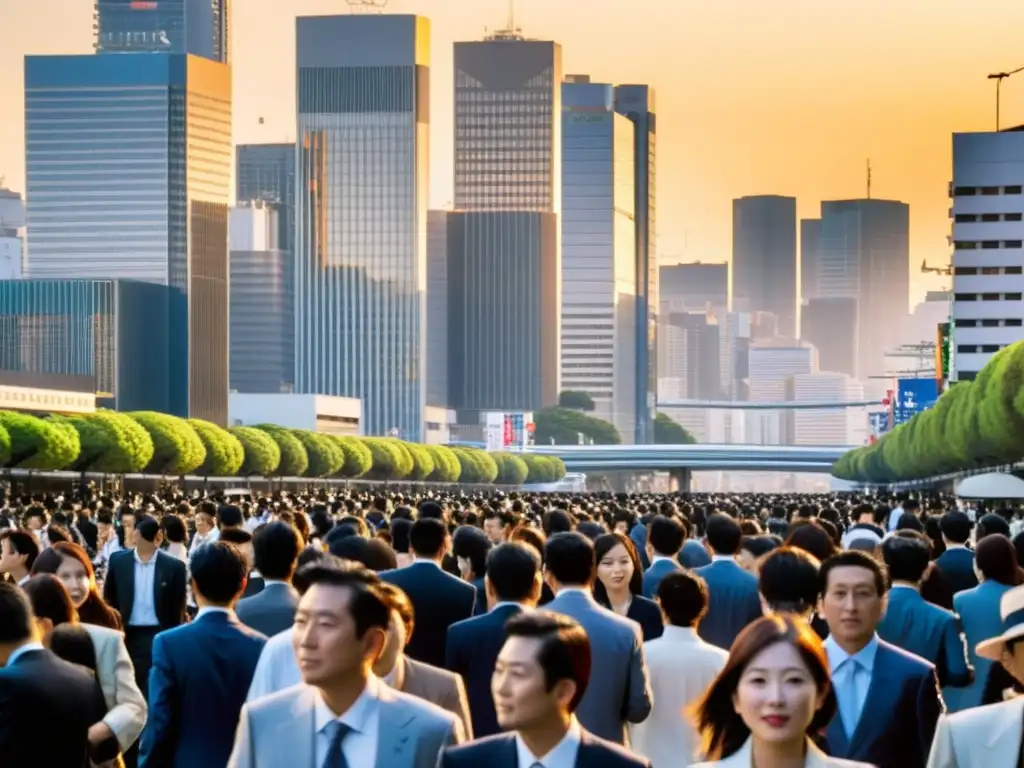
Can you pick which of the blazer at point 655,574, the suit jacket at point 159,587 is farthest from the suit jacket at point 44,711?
the suit jacket at point 159,587

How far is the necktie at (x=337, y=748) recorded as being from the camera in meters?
6.78

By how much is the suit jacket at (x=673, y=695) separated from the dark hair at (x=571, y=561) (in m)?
0.46

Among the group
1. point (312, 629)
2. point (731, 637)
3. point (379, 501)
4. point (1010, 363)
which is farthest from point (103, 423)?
point (312, 629)

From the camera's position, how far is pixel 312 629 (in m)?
6.88

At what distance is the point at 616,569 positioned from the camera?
13.5 metres

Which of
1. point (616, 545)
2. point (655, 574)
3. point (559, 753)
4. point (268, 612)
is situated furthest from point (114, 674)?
point (655, 574)

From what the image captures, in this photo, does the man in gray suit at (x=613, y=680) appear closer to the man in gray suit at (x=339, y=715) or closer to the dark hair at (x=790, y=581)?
the dark hair at (x=790, y=581)

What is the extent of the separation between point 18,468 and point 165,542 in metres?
83.7

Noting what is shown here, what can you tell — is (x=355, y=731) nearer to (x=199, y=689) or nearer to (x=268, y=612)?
(x=199, y=689)

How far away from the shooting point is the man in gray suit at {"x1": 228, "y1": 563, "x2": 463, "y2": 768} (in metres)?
6.81

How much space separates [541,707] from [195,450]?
380 ft

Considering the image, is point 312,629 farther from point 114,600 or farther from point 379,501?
point 379,501

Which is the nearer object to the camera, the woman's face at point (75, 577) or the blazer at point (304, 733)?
the blazer at point (304, 733)

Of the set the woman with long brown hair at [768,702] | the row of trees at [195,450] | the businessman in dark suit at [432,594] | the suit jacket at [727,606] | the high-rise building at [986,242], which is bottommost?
the row of trees at [195,450]
